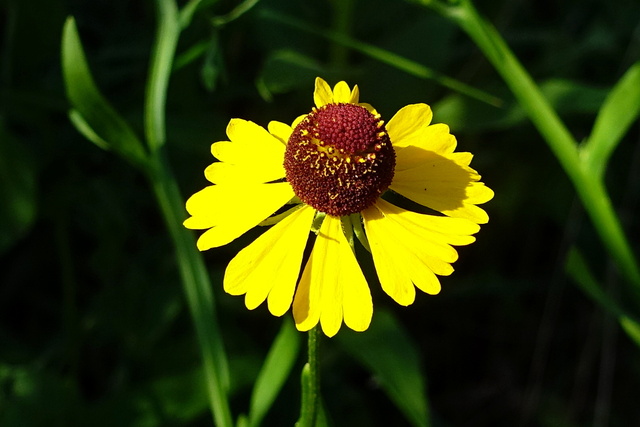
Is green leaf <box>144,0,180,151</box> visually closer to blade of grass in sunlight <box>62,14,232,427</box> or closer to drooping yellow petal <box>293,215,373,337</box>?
blade of grass in sunlight <box>62,14,232,427</box>

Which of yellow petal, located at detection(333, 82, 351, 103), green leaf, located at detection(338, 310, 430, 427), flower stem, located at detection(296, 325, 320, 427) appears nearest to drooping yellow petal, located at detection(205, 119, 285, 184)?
yellow petal, located at detection(333, 82, 351, 103)

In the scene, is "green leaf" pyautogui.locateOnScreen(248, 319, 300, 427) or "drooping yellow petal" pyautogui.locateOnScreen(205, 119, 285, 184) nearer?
"drooping yellow petal" pyautogui.locateOnScreen(205, 119, 285, 184)

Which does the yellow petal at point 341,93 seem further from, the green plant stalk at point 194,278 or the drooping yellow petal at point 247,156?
the green plant stalk at point 194,278

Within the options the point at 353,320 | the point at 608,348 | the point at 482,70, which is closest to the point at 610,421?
the point at 608,348

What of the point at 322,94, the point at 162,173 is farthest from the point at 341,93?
the point at 162,173

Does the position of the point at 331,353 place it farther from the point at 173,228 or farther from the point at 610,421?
the point at 610,421

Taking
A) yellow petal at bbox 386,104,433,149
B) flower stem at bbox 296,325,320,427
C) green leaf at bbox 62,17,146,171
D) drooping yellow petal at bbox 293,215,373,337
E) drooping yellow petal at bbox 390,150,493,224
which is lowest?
flower stem at bbox 296,325,320,427

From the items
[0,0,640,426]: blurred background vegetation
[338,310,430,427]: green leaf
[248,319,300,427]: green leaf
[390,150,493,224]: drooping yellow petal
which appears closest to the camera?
[390,150,493,224]: drooping yellow petal
